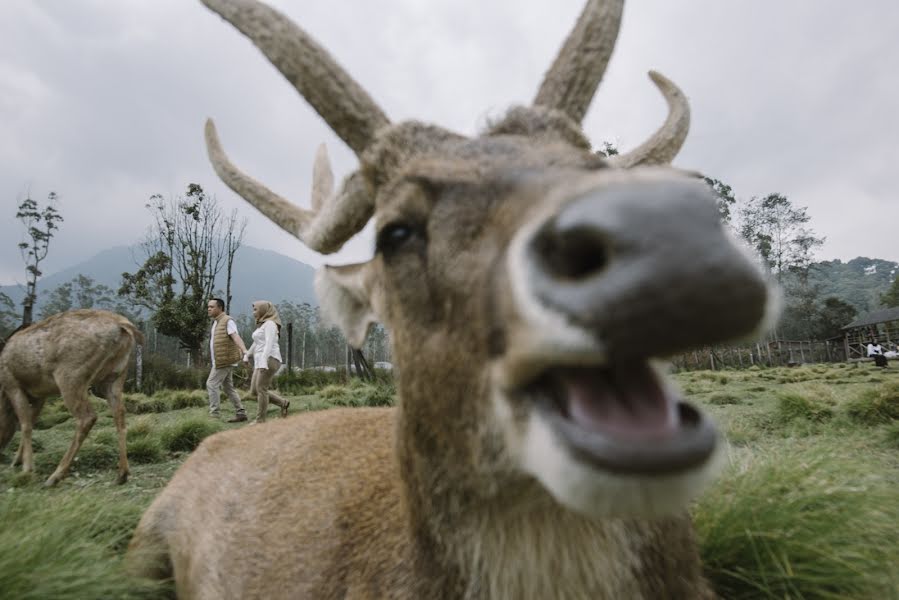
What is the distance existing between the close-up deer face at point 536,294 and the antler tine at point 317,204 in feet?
0.06

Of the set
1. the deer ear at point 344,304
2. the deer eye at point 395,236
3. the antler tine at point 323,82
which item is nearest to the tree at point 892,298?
the deer ear at point 344,304

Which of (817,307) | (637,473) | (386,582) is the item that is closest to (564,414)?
(637,473)

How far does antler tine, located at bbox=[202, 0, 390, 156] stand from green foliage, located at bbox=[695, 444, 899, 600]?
2720 mm

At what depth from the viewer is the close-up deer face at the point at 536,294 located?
1008mm

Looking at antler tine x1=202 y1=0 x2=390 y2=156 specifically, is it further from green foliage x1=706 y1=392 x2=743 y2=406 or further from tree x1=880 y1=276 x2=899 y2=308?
tree x1=880 y1=276 x2=899 y2=308

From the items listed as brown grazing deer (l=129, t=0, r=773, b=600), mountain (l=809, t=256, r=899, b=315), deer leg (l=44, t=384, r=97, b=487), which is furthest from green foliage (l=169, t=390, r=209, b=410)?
mountain (l=809, t=256, r=899, b=315)

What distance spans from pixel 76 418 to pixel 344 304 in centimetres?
708

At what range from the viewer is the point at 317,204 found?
3434mm

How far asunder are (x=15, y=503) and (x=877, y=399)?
9836 mm

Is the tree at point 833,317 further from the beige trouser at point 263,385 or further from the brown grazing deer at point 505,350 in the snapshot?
the brown grazing deer at point 505,350

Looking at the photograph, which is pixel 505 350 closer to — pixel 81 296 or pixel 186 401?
pixel 186 401

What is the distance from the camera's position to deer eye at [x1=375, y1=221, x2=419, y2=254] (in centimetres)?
187

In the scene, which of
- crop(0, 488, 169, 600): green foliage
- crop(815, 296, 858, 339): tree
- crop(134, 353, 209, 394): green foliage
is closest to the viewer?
crop(0, 488, 169, 600): green foliage

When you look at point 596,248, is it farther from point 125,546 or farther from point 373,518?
point 125,546
